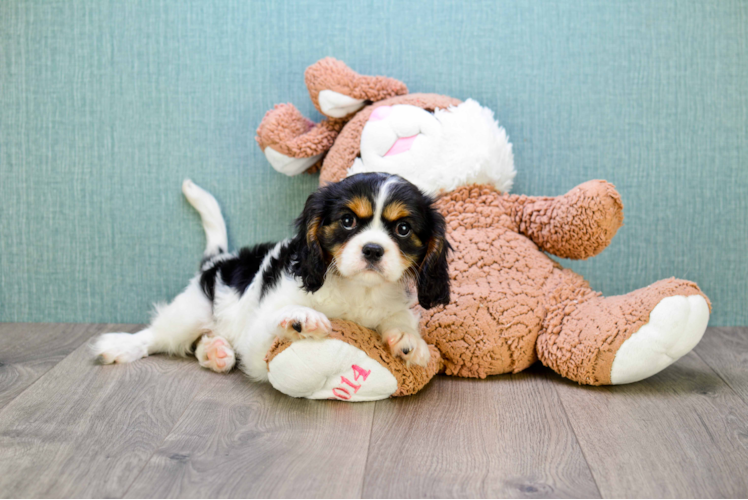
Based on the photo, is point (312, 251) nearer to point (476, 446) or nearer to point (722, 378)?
point (476, 446)

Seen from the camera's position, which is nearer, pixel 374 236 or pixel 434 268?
pixel 374 236

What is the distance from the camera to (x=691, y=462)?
4.93ft

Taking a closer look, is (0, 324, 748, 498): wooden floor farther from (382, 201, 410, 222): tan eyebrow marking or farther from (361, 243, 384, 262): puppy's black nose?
(382, 201, 410, 222): tan eyebrow marking

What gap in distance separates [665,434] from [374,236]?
94 cm

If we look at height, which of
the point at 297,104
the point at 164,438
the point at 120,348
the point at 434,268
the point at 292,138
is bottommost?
the point at 120,348

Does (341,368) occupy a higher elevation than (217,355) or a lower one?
higher

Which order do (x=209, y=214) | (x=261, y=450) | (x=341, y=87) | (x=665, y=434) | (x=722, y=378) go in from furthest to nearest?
(x=209, y=214) → (x=341, y=87) → (x=722, y=378) → (x=665, y=434) → (x=261, y=450)

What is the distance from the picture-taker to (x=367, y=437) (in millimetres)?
1642

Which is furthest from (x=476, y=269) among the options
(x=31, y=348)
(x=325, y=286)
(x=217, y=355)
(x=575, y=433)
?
(x=31, y=348)

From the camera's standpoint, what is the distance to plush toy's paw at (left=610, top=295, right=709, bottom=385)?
190 cm

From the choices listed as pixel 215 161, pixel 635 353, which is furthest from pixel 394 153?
pixel 635 353

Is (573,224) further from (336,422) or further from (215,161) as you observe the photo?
(215,161)

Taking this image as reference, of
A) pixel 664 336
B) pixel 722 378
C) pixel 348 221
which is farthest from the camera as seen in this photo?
pixel 722 378

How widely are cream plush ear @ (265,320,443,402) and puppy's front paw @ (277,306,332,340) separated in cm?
3
